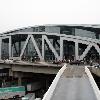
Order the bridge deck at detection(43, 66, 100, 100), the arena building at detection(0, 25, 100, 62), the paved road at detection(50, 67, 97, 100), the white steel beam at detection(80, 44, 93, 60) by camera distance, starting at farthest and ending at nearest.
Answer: the arena building at detection(0, 25, 100, 62), the white steel beam at detection(80, 44, 93, 60), the paved road at detection(50, 67, 97, 100), the bridge deck at detection(43, 66, 100, 100)

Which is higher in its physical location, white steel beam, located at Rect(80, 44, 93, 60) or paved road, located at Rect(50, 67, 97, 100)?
white steel beam, located at Rect(80, 44, 93, 60)

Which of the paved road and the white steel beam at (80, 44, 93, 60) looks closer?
the paved road

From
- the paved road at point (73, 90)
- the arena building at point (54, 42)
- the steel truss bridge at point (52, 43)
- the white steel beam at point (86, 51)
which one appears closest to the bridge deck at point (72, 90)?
the paved road at point (73, 90)

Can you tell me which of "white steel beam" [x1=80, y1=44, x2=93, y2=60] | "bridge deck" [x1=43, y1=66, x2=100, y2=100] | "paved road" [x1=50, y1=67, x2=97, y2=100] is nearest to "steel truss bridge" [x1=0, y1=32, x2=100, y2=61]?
"white steel beam" [x1=80, y1=44, x2=93, y2=60]

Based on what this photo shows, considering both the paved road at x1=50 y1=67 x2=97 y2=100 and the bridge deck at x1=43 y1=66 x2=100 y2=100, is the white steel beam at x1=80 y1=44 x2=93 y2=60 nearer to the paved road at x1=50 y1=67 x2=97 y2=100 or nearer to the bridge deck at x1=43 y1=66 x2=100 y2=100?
the paved road at x1=50 y1=67 x2=97 y2=100

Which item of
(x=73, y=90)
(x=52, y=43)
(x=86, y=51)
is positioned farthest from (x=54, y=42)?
(x=73, y=90)

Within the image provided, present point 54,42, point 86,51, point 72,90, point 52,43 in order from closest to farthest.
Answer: point 72,90 < point 86,51 < point 54,42 < point 52,43

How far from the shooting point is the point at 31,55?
108750mm

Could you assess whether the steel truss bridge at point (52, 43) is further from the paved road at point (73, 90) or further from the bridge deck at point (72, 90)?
the bridge deck at point (72, 90)

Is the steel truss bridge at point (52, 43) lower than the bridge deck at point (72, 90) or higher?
higher

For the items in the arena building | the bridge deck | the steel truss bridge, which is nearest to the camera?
the bridge deck

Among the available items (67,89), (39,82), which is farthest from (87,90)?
(39,82)

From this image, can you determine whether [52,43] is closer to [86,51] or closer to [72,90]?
[86,51]

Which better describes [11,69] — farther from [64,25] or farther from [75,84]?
[75,84]
